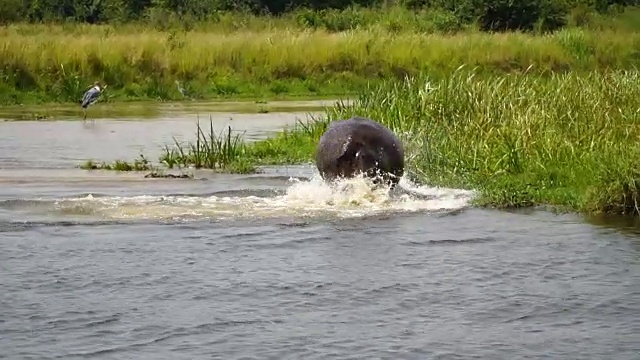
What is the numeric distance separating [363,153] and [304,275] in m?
3.28

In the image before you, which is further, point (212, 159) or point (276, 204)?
point (212, 159)

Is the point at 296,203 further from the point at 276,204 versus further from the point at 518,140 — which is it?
the point at 518,140

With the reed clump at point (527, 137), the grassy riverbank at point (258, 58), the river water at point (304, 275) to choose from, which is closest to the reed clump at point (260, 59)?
the grassy riverbank at point (258, 58)

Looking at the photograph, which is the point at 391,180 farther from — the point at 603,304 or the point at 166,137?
the point at 166,137

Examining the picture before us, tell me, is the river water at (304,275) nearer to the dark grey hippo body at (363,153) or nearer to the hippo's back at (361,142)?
the dark grey hippo body at (363,153)

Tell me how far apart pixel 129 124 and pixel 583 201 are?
13096 millimetres

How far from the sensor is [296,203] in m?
12.5

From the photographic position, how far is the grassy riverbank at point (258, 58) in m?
29.6

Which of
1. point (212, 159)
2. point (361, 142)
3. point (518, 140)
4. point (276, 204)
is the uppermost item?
point (361, 142)

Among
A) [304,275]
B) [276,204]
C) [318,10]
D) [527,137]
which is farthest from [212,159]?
[318,10]

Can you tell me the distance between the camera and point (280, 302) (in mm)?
8594

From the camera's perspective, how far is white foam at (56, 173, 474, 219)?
12.0 m

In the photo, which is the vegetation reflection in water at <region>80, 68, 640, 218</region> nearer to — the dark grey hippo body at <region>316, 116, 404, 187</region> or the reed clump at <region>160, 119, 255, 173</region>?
the reed clump at <region>160, 119, 255, 173</region>

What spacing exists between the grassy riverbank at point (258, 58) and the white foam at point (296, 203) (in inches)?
616
